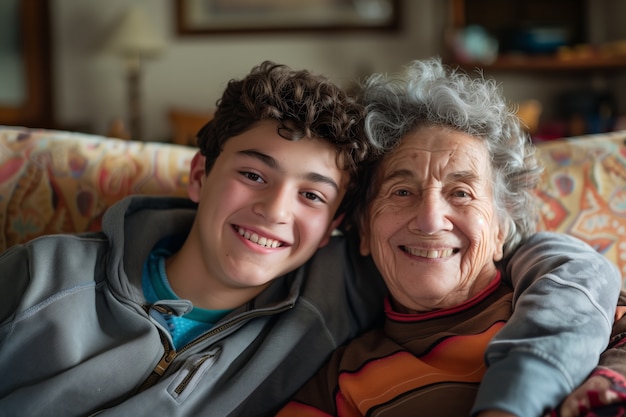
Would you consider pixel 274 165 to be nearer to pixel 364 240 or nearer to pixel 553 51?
pixel 364 240

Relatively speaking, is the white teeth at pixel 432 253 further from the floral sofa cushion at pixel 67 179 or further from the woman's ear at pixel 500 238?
the floral sofa cushion at pixel 67 179

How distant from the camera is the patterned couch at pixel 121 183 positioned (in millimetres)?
1629

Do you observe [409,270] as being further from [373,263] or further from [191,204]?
[191,204]

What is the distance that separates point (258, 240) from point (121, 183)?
0.52 meters

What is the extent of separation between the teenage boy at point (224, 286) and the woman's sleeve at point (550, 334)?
2 centimetres

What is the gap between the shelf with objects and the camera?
4.26 metres

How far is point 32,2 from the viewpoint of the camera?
4.88 metres

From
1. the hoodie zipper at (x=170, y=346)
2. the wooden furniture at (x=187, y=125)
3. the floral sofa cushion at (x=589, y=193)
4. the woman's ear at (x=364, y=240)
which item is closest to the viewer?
the hoodie zipper at (x=170, y=346)

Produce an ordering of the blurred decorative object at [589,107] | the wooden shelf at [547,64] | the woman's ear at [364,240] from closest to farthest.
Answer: the woman's ear at [364,240] < the wooden shelf at [547,64] < the blurred decorative object at [589,107]

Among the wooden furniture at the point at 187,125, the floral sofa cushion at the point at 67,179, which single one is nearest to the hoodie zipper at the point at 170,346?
the floral sofa cushion at the point at 67,179

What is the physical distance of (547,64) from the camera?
4262 millimetres

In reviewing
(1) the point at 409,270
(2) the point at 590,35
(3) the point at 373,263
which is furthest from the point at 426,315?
(2) the point at 590,35

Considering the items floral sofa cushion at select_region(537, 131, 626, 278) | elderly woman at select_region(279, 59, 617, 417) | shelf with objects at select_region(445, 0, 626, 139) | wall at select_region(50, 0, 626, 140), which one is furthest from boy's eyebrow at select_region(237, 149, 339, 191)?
wall at select_region(50, 0, 626, 140)

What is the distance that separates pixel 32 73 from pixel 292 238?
4.22m
